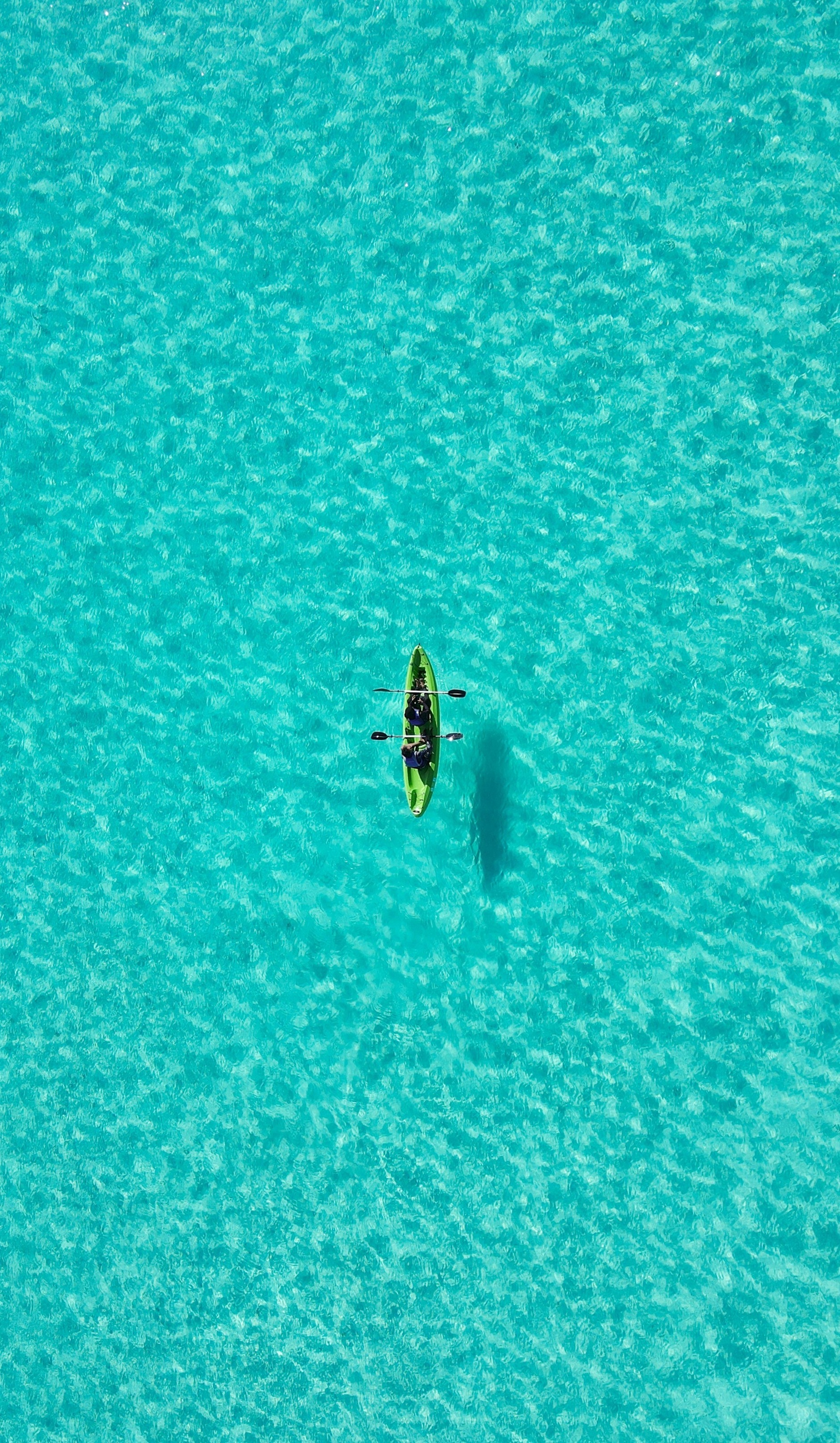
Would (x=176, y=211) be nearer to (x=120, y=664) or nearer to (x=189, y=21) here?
(x=189, y=21)

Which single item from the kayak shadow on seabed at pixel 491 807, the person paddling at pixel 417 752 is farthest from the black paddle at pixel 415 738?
the kayak shadow on seabed at pixel 491 807

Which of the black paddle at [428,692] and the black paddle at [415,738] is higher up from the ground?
the black paddle at [428,692]

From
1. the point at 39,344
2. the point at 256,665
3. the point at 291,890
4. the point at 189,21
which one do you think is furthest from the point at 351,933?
the point at 189,21

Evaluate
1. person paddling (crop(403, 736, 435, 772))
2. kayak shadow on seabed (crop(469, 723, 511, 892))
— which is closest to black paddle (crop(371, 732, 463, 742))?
person paddling (crop(403, 736, 435, 772))

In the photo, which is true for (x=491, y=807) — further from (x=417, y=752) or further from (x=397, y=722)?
(x=397, y=722)

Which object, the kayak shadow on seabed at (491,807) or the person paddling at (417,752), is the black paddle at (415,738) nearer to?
the person paddling at (417,752)

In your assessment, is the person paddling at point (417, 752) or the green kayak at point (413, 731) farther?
the green kayak at point (413, 731)
